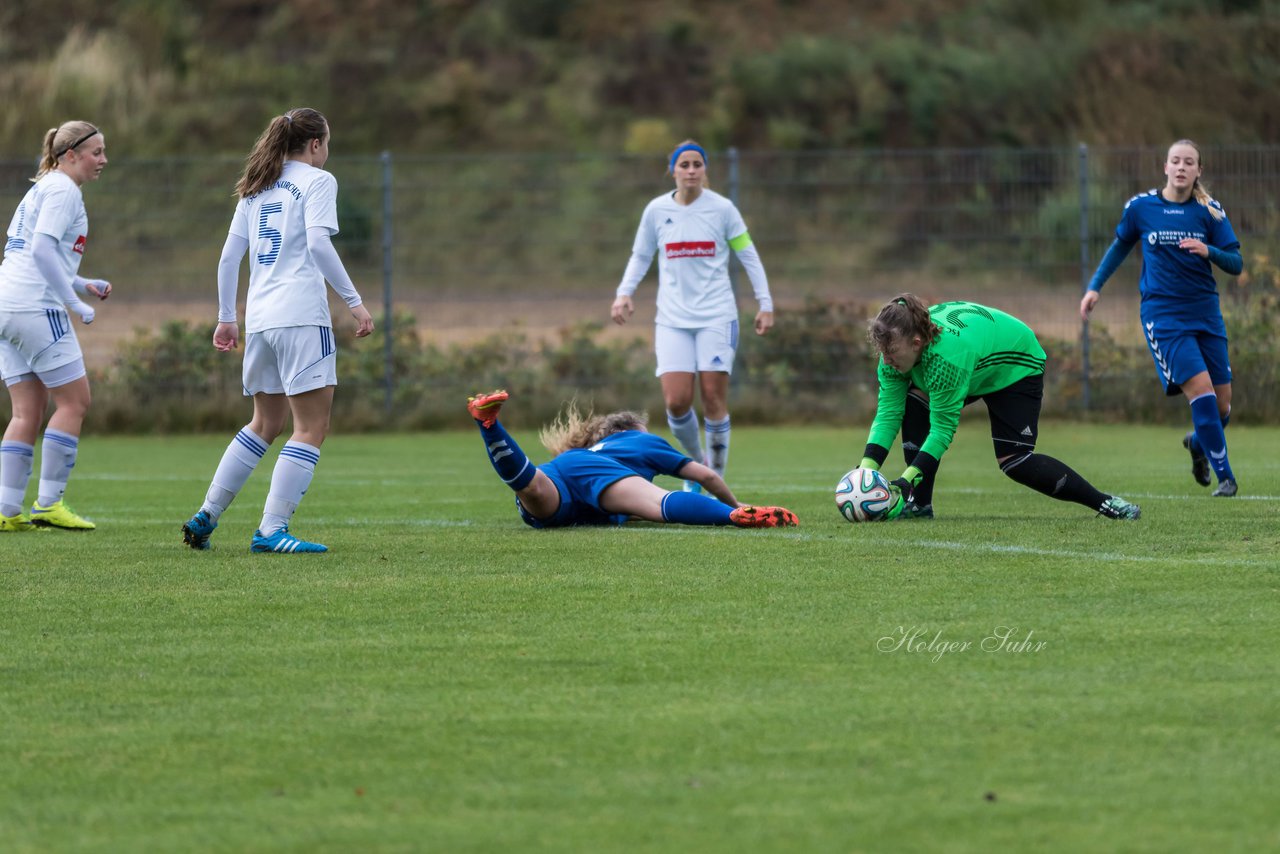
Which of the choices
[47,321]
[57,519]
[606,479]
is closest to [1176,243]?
[606,479]

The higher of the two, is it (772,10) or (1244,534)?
(772,10)

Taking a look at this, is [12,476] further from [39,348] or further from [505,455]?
[505,455]

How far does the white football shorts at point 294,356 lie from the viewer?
7.83m

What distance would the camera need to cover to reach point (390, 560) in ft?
25.6

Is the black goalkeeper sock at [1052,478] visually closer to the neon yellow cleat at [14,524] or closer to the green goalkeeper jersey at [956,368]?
the green goalkeeper jersey at [956,368]

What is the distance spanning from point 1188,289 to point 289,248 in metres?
5.29

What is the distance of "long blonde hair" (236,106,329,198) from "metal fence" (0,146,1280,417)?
1061 centimetres

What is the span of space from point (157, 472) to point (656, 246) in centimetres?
476

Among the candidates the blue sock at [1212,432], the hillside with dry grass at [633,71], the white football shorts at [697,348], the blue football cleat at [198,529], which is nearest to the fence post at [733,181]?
the white football shorts at [697,348]

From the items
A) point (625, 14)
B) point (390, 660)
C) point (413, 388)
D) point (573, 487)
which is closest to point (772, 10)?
point (625, 14)

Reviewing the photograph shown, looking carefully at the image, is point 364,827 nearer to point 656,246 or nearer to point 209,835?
point 209,835

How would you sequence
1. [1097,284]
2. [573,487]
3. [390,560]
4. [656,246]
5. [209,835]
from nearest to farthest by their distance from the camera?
1. [209,835]
2. [390,560]
3. [573,487]
4. [1097,284]
5. [656,246]

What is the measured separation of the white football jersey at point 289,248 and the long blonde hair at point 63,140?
1.69m

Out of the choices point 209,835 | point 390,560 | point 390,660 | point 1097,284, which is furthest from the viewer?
point 1097,284
